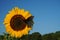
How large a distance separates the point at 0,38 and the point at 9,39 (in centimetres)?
71

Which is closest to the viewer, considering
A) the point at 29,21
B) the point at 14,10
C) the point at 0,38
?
the point at 29,21

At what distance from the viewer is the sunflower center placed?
11.8ft

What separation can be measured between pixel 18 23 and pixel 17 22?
0.12 ft

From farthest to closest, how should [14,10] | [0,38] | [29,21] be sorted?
[0,38] < [14,10] < [29,21]

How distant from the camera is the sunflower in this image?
3.58 metres

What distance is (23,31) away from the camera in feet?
12.0

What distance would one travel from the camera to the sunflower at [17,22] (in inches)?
141

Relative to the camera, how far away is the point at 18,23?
3.58 m

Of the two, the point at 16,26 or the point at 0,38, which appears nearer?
the point at 16,26

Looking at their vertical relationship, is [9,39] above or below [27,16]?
below

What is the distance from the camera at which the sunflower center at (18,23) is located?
3.58m

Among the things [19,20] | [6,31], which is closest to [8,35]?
[6,31]

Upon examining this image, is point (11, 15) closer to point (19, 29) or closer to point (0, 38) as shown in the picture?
point (19, 29)

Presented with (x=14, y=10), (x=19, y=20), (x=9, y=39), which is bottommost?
(x=9, y=39)
